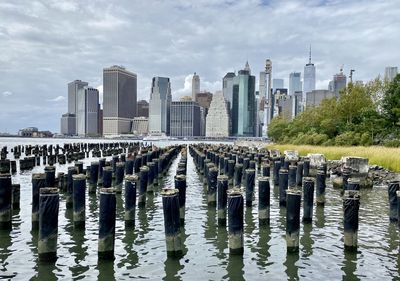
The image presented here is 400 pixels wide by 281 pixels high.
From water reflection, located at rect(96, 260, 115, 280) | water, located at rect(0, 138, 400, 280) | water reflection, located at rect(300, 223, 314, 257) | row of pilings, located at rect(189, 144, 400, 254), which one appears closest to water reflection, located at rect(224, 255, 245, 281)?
water, located at rect(0, 138, 400, 280)

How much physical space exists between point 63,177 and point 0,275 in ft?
44.8

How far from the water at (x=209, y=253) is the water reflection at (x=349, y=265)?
0.09 feet

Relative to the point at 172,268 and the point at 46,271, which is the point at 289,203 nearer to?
the point at 172,268

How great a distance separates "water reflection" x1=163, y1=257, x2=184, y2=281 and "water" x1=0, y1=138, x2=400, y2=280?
0.03 m

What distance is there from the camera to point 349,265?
11922 mm

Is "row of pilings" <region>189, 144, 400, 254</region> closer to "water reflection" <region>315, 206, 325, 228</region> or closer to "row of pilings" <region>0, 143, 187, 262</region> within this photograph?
"water reflection" <region>315, 206, 325, 228</region>

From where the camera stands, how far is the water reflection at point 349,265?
11.1 metres

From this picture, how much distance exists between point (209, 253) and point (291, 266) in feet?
8.82

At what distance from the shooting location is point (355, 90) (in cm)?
6406

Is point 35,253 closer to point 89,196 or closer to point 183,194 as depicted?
point 183,194

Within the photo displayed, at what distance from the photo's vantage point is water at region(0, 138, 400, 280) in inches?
440

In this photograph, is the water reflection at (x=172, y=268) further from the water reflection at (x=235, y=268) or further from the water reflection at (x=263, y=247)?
the water reflection at (x=263, y=247)

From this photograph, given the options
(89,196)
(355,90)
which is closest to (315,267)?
(89,196)

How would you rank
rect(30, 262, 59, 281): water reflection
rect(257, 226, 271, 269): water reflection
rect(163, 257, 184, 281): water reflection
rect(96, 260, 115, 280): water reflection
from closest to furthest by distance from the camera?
rect(30, 262, 59, 281): water reflection, rect(96, 260, 115, 280): water reflection, rect(163, 257, 184, 281): water reflection, rect(257, 226, 271, 269): water reflection
